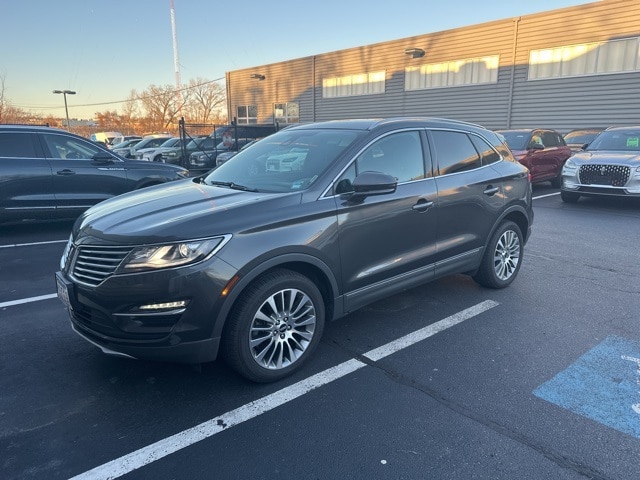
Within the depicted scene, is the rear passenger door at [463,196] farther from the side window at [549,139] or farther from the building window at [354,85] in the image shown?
the building window at [354,85]

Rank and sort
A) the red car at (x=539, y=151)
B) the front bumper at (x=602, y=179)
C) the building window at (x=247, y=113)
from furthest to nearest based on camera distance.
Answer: the building window at (x=247, y=113), the red car at (x=539, y=151), the front bumper at (x=602, y=179)

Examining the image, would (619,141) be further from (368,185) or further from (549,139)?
(368,185)

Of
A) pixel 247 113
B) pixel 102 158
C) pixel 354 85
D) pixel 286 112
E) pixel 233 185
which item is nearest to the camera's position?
pixel 233 185

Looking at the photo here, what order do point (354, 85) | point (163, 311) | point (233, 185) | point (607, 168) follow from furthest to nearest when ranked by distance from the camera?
point (354, 85) < point (607, 168) < point (233, 185) < point (163, 311)

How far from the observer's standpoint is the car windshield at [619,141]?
32.2 ft

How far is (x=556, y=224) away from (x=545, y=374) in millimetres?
5871

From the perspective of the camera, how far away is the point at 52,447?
250cm

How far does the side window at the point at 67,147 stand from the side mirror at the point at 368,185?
246 inches

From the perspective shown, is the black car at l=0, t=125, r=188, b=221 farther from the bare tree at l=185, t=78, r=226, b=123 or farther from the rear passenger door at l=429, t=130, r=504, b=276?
the bare tree at l=185, t=78, r=226, b=123

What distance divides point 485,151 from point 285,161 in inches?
86.6


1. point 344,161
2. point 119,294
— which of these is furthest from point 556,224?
point 119,294

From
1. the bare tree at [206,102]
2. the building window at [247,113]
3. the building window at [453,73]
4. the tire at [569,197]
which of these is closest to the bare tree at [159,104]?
the bare tree at [206,102]

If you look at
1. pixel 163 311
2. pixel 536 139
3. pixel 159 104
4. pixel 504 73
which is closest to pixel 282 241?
pixel 163 311

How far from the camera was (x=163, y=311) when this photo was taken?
8.77 feet
